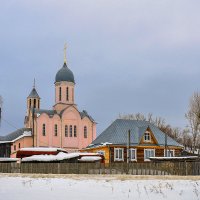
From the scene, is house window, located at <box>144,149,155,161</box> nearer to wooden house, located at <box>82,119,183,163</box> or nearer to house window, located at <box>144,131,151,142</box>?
wooden house, located at <box>82,119,183,163</box>

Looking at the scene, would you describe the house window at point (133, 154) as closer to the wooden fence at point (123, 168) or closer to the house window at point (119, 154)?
the house window at point (119, 154)

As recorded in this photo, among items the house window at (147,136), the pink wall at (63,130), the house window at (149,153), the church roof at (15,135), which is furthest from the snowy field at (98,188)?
the church roof at (15,135)

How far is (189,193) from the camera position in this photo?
24141mm

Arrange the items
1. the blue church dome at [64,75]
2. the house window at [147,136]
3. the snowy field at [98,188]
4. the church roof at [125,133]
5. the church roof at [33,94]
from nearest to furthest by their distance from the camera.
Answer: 1. the snowy field at [98,188]
2. the church roof at [125,133]
3. the house window at [147,136]
4. the blue church dome at [64,75]
5. the church roof at [33,94]

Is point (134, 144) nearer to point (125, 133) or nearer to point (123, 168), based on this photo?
point (125, 133)

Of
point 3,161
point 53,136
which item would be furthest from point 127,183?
point 53,136

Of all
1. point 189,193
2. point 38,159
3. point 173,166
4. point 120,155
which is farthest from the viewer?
point 120,155

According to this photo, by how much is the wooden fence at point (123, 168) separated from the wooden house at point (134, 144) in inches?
798

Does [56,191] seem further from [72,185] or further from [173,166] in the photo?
[173,166]

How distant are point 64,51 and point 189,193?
6946cm

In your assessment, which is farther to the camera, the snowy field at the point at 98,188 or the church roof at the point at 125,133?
the church roof at the point at 125,133

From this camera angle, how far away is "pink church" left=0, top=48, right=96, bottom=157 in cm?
7912

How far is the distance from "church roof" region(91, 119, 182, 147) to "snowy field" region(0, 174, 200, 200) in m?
27.9

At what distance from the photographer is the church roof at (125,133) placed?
5575 centimetres
